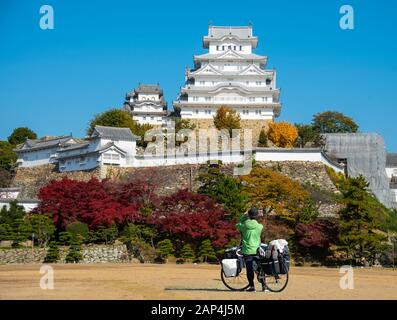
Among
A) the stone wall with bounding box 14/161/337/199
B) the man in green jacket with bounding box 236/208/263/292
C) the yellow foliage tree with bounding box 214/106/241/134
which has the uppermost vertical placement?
the yellow foliage tree with bounding box 214/106/241/134

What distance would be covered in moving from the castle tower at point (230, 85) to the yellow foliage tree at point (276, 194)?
56.6ft

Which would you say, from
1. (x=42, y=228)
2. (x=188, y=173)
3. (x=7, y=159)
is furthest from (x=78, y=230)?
(x=7, y=159)

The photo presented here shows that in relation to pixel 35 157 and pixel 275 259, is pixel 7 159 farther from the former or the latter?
pixel 275 259

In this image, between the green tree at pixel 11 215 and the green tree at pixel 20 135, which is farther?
the green tree at pixel 20 135

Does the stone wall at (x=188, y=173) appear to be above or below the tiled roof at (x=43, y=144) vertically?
below

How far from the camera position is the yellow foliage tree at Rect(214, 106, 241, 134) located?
154 ft

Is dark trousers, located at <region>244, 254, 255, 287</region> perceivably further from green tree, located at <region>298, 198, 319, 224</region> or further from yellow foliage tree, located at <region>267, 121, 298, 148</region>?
yellow foliage tree, located at <region>267, 121, 298, 148</region>

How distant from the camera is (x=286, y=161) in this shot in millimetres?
39406

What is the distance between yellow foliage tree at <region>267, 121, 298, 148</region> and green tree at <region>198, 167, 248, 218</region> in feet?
36.9

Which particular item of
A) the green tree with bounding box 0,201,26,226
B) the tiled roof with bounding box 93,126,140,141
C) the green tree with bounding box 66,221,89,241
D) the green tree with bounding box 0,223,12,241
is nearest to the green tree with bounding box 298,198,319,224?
the green tree with bounding box 66,221,89,241

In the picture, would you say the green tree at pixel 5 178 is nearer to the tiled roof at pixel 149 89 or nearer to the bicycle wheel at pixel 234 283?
the tiled roof at pixel 149 89

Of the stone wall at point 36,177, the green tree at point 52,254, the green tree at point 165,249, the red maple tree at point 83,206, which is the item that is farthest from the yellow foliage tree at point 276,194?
the stone wall at point 36,177

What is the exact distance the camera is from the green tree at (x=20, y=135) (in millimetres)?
57688
